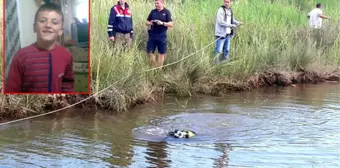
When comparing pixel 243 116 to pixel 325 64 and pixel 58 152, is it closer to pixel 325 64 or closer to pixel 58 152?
pixel 58 152

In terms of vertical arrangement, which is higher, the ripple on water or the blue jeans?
the blue jeans

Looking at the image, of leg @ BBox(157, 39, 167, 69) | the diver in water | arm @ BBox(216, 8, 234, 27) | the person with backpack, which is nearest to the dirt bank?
leg @ BBox(157, 39, 167, 69)

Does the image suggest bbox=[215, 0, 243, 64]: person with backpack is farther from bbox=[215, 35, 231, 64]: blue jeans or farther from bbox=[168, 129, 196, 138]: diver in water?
bbox=[168, 129, 196, 138]: diver in water

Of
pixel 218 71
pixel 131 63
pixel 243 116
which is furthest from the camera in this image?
pixel 218 71

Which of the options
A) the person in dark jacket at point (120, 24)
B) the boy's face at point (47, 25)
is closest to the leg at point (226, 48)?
the person in dark jacket at point (120, 24)

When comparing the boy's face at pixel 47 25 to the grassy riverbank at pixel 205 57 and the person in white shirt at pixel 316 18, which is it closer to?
the grassy riverbank at pixel 205 57

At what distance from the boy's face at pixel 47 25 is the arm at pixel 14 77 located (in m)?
0.30

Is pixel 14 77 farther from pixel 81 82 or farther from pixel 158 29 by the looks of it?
pixel 158 29

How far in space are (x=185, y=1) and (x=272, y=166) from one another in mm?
10550

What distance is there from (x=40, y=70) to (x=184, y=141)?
3056mm

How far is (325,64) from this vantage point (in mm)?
14688

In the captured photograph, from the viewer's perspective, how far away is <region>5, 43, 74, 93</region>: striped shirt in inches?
186

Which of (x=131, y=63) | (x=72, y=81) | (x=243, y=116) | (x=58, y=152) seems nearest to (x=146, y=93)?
(x=131, y=63)

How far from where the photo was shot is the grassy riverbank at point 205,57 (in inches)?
380
